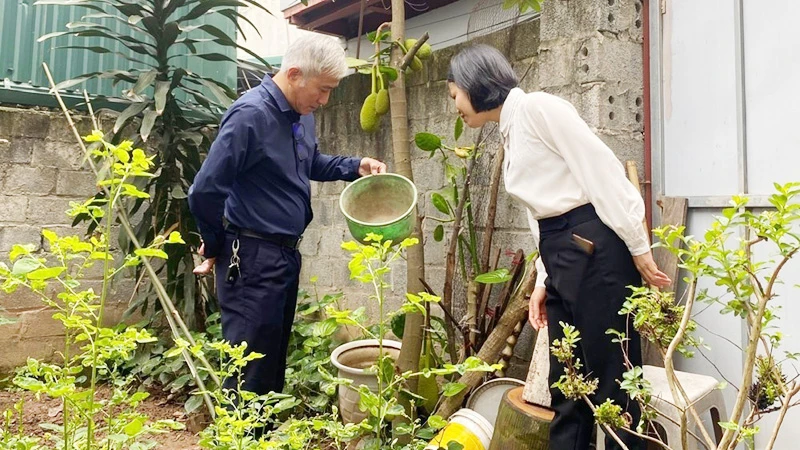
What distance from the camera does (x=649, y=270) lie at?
1.60 meters

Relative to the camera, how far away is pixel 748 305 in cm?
109

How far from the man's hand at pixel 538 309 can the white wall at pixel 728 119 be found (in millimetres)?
618

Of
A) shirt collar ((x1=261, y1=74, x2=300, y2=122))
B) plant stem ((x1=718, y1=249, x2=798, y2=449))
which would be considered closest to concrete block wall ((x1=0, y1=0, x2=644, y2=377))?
shirt collar ((x1=261, y1=74, x2=300, y2=122))

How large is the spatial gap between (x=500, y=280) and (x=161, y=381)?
1981mm

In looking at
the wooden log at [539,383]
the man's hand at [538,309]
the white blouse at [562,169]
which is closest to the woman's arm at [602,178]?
the white blouse at [562,169]

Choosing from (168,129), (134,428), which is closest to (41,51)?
(168,129)

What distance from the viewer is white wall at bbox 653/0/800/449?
76.5 inches

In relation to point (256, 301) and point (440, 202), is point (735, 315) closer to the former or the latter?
point (256, 301)

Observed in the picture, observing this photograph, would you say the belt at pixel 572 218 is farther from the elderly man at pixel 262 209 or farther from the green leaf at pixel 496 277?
the elderly man at pixel 262 209

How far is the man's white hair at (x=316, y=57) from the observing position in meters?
2.07

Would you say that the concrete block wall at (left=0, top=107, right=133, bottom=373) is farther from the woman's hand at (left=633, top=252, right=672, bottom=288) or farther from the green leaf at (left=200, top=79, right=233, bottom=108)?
the woman's hand at (left=633, top=252, right=672, bottom=288)

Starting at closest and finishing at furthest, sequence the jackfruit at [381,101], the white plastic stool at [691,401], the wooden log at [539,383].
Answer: the white plastic stool at [691,401]
the wooden log at [539,383]
the jackfruit at [381,101]

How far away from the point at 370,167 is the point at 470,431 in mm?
1051

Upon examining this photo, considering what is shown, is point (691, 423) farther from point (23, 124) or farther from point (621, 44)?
point (23, 124)
